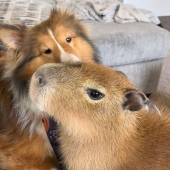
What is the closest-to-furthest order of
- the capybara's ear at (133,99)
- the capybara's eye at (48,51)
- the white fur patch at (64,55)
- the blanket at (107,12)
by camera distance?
the capybara's ear at (133,99)
the white fur patch at (64,55)
the capybara's eye at (48,51)
the blanket at (107,12)

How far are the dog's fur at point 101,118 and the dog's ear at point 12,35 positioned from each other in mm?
458

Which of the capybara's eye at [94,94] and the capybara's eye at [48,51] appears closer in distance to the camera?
the capybara's eye at [94,94]

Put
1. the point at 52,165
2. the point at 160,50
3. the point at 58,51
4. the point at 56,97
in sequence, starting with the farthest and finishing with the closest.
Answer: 1. the point at 160,50
2. the point at 52,165
3. the point at 58,51
4. the point at 56,97

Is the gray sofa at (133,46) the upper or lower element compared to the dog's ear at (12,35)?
lower

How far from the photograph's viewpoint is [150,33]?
205 centimetres

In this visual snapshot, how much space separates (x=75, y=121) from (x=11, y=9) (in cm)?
136

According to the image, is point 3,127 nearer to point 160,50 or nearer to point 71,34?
point 71,34

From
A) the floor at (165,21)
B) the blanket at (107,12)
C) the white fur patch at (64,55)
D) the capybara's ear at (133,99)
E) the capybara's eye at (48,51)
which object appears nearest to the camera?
the capybara's ear at (133,99)

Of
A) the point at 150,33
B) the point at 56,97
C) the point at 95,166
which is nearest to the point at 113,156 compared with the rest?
the point at 95,166

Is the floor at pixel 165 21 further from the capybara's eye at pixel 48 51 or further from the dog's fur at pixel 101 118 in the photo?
the dog's fur at pixel 101 118

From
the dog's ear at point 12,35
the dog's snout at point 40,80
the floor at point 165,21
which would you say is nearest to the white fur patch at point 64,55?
the dog's ear at point 12,35

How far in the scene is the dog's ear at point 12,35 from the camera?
49.6 inches

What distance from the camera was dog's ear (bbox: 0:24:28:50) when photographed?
4.14ft

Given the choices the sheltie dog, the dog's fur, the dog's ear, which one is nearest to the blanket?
the sheltie dog
